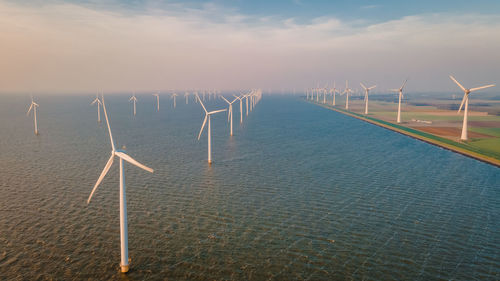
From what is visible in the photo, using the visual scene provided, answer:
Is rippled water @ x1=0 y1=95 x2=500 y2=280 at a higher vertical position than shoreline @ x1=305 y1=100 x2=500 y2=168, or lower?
lower

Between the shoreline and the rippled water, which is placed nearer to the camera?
the rippled water

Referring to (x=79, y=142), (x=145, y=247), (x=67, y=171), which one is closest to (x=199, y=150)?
(x=67, y=171)

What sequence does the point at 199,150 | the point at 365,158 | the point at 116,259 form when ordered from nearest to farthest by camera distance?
the point at 116,259
the point at 365,158
the point at 199,150

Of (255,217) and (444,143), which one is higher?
(444,143)

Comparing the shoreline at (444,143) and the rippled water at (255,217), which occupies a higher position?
the shoreline at (444,143)

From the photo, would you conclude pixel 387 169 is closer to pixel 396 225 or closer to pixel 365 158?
pixel 365 158

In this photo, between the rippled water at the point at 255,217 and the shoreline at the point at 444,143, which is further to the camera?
the shoreline at the point at 444,143

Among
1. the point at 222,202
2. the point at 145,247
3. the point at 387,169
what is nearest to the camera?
the point at 145,247

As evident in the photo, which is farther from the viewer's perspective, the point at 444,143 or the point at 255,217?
the point at 444,143
